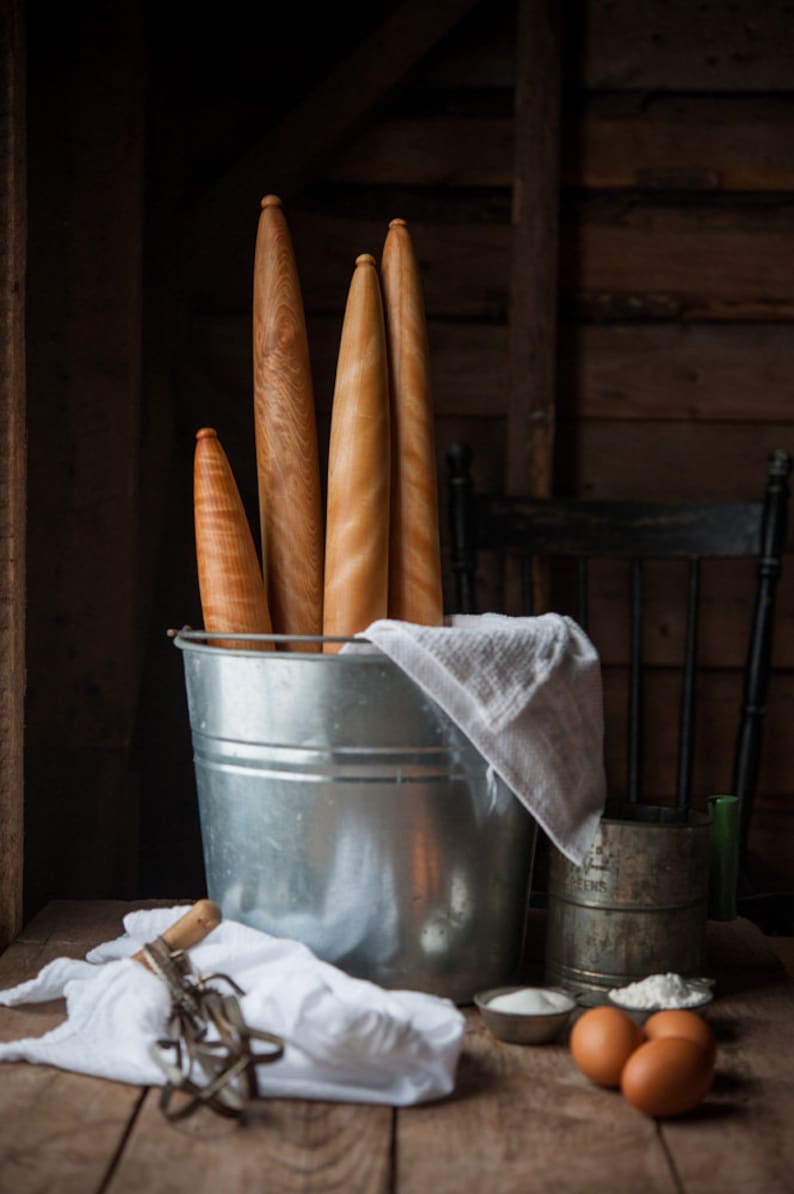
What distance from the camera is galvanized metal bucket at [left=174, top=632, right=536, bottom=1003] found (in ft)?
2.83

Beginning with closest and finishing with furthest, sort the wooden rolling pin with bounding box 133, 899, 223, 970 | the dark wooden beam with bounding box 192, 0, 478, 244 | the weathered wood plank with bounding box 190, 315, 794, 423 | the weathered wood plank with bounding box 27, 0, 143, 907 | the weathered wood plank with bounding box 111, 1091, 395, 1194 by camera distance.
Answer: the weathered wood plank with bounding box 111, 1091, 395, 1194, the wooden rolling pin with bounding box 133, 899, 223, 970, the weathered wood plank with bounding box 27, 0, 143, 907, the dark wooden beam with bounding box 192, 0, 478, 244, the weathered wood plank with bounding box 190, 315, 794, 423

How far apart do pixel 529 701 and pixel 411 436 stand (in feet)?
0.83

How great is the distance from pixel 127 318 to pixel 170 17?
0.48 m

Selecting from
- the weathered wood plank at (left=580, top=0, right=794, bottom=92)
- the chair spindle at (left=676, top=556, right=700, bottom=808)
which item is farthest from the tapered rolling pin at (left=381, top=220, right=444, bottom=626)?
the weathered wood plank at (left=580, top=0, right=794, bottom=92)

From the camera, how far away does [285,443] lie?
3.23 feet

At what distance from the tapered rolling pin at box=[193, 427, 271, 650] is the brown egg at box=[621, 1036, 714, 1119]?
42cm

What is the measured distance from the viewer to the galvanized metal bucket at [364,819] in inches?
34.0

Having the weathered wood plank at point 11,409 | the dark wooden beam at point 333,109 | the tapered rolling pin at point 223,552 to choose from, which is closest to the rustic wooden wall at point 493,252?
the dark wooden beam at point 333,109

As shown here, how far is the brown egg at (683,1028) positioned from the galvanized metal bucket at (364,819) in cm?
17

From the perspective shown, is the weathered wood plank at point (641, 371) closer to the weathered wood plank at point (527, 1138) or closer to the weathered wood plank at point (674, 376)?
the weathered wood plank at point (674, 376)

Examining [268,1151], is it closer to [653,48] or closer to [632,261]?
[632,261]

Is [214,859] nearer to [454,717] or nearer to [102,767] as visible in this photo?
[454,717]

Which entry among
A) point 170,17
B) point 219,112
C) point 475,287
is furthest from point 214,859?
point 170,17

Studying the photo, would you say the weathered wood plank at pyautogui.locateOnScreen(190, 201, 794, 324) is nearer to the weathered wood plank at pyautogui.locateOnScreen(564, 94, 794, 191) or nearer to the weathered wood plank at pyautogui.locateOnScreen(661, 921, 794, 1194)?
the weathered wood plank at pyautogui.locateOnScreen(564, 94, 794, 191)
